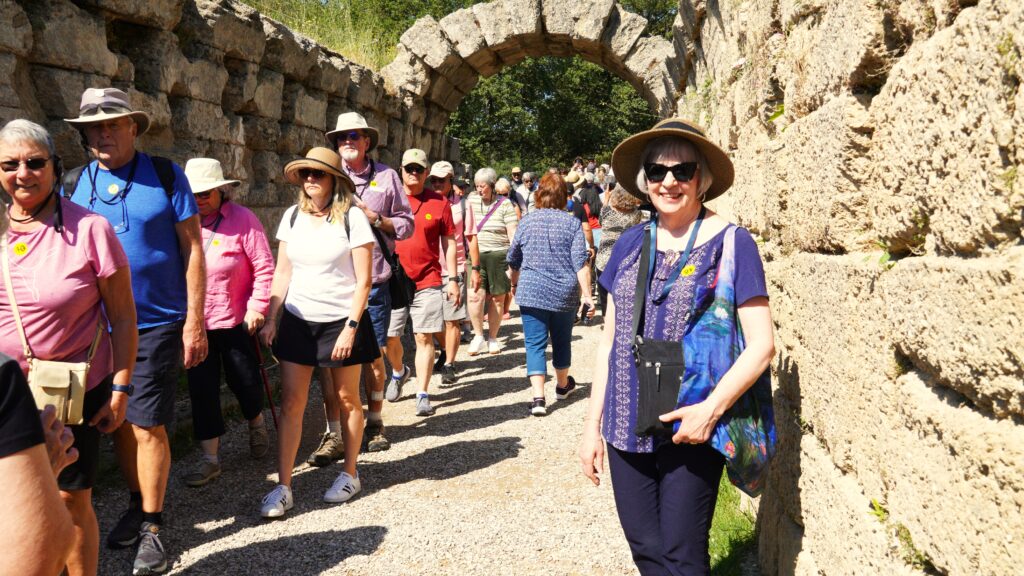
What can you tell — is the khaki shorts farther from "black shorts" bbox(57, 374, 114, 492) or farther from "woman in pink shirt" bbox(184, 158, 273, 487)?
"black shorts" bbox(57, 374, 114, 492)

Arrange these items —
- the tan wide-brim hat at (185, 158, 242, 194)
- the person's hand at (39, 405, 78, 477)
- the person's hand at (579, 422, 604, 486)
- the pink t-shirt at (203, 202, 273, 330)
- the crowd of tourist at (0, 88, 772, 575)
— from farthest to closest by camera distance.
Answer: the pink t-shirt at (203, 202, 273, 330) → the tan wide-brim hat at (185, 158, 242, 194) → the person's hand at (579, 422, 604, 486) → the crowd of tourist at (0, 88, 772, 575) → the person's hand at (39, 405, 78, 477)

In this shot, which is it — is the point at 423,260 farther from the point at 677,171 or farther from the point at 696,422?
the point at 696,422

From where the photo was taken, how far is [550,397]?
6.87 m

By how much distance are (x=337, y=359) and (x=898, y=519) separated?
9.95ft

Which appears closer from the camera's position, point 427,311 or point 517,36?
point 427,311

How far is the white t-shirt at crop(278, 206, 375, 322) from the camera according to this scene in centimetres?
436

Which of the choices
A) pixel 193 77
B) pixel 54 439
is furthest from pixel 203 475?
pixel 193 77

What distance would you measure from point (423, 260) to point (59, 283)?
11.9ft

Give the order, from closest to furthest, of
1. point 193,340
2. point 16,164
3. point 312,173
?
point 16,164 < point 193,340 < point 312,173

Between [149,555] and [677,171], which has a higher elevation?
[677,171]

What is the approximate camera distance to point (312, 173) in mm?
4414

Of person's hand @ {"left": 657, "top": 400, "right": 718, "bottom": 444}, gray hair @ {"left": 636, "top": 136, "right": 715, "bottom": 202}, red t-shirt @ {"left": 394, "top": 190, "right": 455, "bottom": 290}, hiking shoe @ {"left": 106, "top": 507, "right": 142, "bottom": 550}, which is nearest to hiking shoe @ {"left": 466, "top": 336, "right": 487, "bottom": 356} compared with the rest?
red t-shirt @ {"left": 394, "top": 190, "right": 455, "bottom": 290}

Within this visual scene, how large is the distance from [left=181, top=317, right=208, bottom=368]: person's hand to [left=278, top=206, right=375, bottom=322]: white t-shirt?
1.63 ft

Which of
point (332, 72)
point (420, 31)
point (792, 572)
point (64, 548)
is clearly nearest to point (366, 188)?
point (792, 572)
